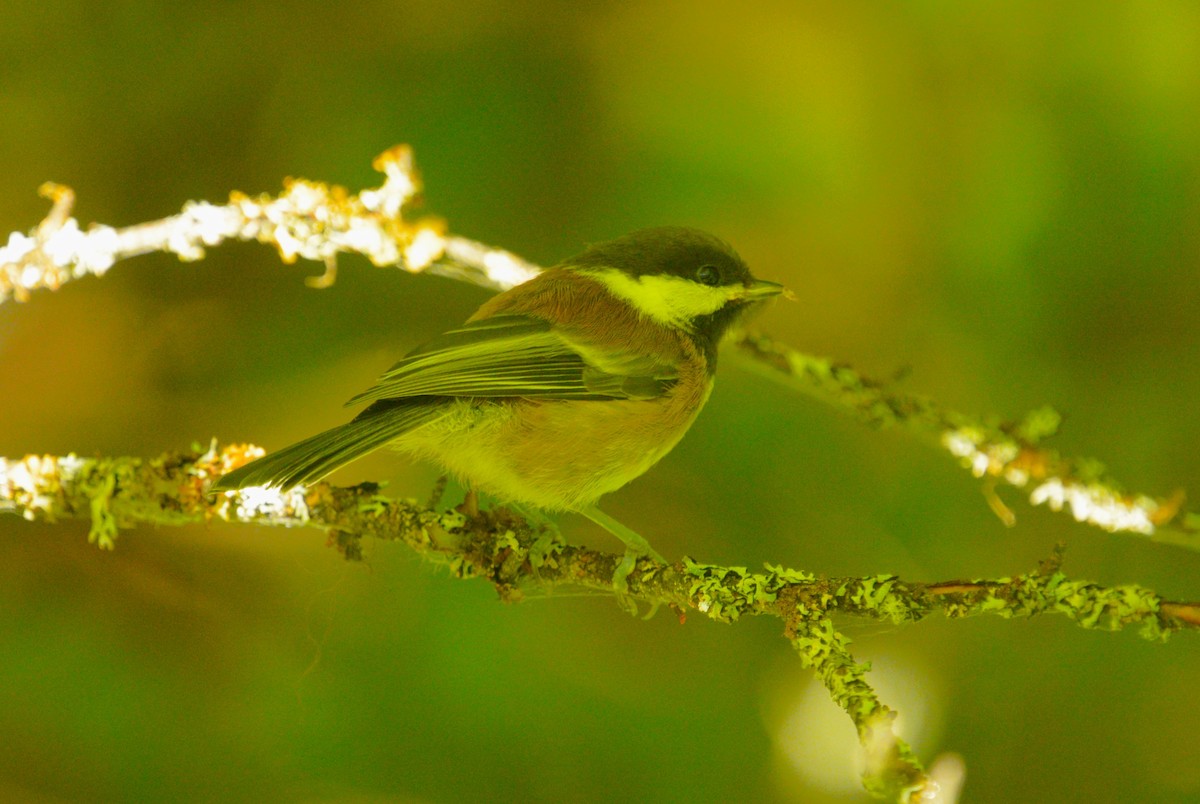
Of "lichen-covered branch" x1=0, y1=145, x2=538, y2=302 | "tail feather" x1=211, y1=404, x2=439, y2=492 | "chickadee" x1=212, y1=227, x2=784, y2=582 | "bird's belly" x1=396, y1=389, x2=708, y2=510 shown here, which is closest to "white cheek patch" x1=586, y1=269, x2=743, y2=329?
"chickadee" x1=212, y1=227, x2=784, y2=582

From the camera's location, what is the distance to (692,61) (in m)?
2.84

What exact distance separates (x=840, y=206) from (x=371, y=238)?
60.1 inches

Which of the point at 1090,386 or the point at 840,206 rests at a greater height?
the point at 840,206

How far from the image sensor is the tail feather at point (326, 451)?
4.75 feet

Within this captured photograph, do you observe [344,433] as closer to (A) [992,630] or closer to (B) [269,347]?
(B) [269,347]

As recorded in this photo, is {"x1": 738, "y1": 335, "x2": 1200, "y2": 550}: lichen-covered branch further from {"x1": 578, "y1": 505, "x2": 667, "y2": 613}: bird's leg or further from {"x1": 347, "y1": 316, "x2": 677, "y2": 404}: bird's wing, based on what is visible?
{"x1": 578, "y1": 505, "x2": 667, "y2": 613}: bird's leg

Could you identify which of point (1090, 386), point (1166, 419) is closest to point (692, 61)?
point (1090, 386)

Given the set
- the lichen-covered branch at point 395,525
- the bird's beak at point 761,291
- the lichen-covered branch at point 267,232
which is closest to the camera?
the lichen-covered branch at point 395,525

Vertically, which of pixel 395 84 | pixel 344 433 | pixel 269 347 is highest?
pixel 395 84

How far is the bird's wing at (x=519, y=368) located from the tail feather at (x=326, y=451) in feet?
0.14

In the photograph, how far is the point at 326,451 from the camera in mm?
1534

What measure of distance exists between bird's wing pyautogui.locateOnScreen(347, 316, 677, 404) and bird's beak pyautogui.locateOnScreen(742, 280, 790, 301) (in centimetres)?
26

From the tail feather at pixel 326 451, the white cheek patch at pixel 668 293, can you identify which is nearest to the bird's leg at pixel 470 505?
the tail feather at pixel 326 451

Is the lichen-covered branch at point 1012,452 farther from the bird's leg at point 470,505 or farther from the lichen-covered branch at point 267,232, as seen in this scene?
the lichen-covered branch at point 267,232
